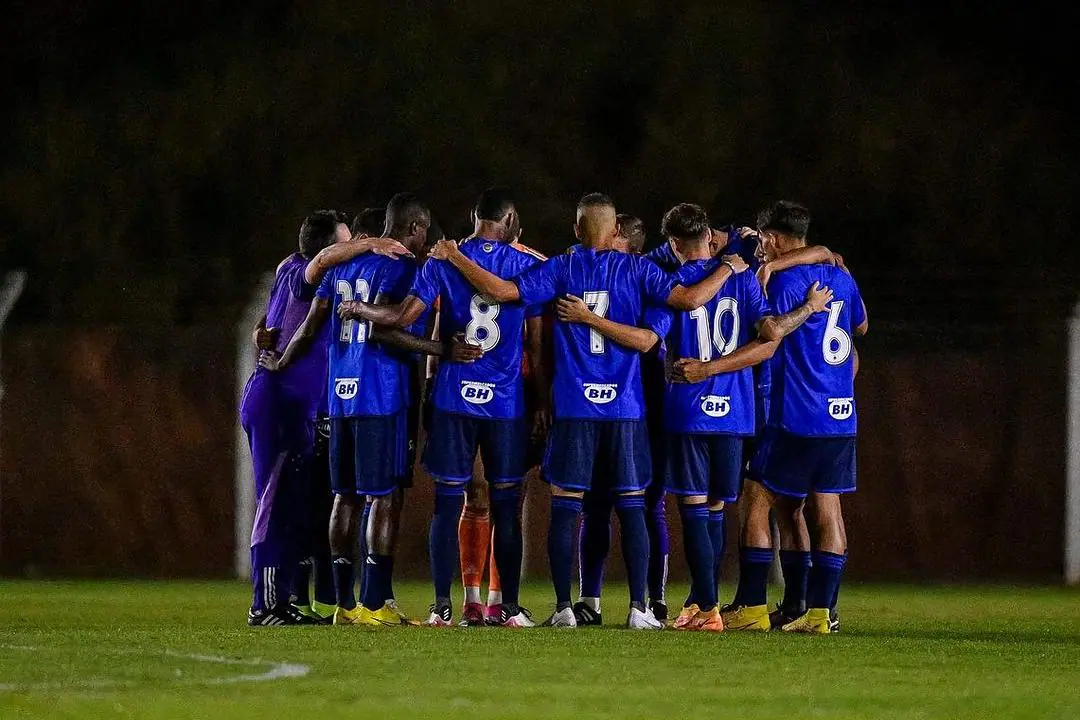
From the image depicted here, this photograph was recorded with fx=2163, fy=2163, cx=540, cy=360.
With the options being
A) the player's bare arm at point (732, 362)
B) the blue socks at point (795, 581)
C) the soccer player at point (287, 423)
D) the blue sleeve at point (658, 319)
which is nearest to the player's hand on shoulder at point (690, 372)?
the player's bare arm at point (732, 362)

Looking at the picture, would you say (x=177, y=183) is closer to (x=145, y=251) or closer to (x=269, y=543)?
(x=145, y=251)

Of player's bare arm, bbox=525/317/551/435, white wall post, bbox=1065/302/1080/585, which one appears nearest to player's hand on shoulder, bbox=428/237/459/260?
player's bare arm, bbox=525/317/551/435

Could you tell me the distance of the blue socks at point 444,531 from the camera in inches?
395

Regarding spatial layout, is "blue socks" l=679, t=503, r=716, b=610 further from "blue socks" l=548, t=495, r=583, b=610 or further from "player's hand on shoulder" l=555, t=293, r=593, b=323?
"player's hand on shoulder" l=555, t=293, r=593, b=323

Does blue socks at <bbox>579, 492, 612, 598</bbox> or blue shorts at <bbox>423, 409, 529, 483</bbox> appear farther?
blue socks at <bbox>579, 492, 612, 598</bbox>

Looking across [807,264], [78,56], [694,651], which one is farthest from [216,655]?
[78,56]

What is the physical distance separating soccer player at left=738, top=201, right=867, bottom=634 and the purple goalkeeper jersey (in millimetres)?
2153

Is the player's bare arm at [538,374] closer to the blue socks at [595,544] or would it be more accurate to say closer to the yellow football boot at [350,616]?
the blue socks at [595,544]

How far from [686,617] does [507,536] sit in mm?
938

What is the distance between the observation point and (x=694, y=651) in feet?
28.7

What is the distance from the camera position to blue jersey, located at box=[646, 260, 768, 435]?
1000 centimetres

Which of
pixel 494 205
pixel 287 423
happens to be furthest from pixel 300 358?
pixel 494 205

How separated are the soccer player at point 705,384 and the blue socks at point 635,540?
0.21 metres

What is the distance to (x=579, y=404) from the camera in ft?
32.3
